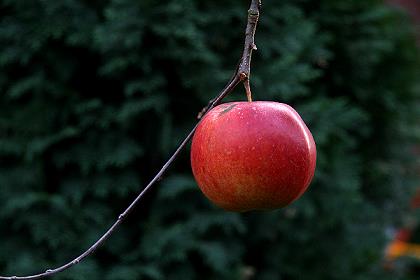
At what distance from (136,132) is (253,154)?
1.44 meters

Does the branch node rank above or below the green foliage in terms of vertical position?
above

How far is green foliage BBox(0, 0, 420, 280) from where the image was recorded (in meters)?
2.12

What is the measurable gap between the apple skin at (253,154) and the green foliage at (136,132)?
3.98ft

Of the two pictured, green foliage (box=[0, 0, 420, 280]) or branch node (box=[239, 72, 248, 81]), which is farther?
green foliage (box=[0, 0, 420, 280])

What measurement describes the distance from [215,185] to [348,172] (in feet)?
5.51

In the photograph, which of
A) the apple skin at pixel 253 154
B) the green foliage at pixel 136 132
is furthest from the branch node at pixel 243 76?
the green foliage at pixel 136 132

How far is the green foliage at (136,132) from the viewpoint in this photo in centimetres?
212

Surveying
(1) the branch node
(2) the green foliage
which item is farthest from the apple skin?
(2) the green foliage

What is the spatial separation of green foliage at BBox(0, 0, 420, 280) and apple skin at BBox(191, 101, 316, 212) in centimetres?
121

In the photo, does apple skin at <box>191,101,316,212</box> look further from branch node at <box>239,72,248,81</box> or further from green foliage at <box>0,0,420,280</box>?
green foliage at <box>0,0,420,280</box>

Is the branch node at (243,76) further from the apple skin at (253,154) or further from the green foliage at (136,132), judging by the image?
the green foliage at (136,132)

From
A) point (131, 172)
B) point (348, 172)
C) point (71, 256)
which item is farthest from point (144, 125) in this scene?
point (348, 172)

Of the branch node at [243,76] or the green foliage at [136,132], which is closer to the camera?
the branch node at [243,76]

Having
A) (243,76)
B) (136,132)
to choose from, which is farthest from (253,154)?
(136,132)
